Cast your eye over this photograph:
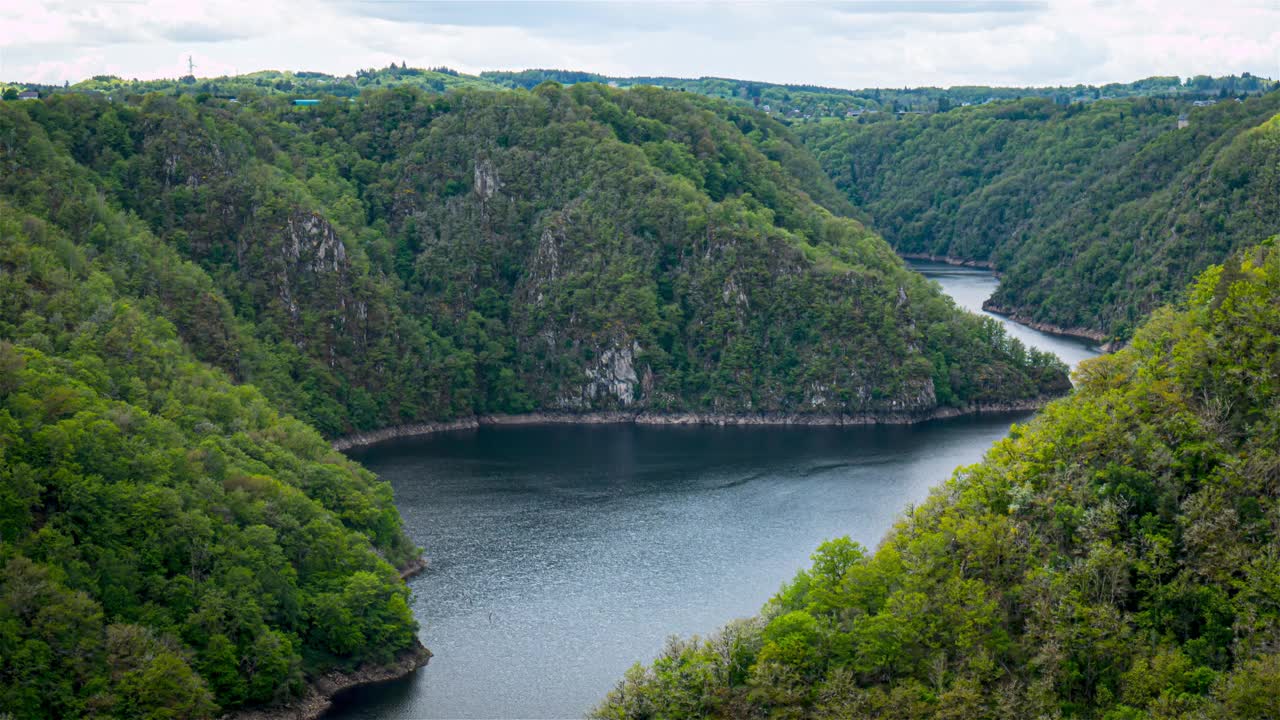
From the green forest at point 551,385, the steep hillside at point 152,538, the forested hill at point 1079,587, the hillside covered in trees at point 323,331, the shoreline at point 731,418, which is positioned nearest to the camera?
the forested hill at point 1079,587

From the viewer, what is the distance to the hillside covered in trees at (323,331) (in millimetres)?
80375

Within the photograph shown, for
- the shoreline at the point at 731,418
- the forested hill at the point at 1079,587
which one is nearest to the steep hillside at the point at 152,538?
the forested hill at the point at 1079,587

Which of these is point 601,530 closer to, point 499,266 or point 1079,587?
point 1079,587

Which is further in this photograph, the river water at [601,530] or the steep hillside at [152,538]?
the river water at [601,530]

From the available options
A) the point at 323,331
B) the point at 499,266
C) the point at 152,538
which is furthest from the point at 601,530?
the point at 499,266

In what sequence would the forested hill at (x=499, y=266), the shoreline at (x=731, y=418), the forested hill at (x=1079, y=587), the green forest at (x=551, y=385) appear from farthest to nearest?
the shoreline at (x=731, y=418), the forested hill at (x=499, y=266), the green forest at (x=551, y=385), the forested hill at (x=1079, y=587)

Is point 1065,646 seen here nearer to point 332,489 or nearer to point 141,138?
point 332,489

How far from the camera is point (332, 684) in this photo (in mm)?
83500

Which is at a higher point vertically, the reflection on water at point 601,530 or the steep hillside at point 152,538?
the steep hillside at point 152,538

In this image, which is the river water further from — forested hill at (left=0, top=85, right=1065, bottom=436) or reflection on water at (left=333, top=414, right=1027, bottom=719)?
forested hill at (left=0, top=85, right=1065, bottom=436)

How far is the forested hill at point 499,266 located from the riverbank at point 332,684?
5221 centimetres

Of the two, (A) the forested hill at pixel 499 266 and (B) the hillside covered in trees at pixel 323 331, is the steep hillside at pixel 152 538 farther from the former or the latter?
(A) the forested hill at pixel 499 266

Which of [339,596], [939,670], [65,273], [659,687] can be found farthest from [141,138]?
[939,670]

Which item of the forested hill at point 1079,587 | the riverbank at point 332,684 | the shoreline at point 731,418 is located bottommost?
the riverbank at point 332,684
